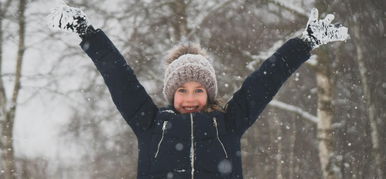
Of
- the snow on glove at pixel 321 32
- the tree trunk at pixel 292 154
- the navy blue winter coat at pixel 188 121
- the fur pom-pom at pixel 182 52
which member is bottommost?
the navy blue winter coat at pixel 188 121

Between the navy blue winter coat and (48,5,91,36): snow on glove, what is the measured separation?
78mm

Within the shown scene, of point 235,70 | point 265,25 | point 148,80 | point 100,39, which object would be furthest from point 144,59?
point 100,39

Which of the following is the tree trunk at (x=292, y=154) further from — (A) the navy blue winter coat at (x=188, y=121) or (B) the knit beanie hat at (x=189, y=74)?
(A) the navy blue winter coat at (x=188, y=121)

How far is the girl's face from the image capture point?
249 cm

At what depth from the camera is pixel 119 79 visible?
7.81 ft

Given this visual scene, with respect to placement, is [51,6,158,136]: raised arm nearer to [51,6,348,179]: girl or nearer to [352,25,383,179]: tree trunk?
[51,6,348,179]: girl

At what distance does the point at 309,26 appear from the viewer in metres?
2.51

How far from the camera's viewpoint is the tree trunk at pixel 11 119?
9625mm

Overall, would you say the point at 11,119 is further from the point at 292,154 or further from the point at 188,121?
the point at 188,121

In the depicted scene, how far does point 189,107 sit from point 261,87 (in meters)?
0.37

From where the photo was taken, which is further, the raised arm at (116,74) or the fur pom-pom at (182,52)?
the fur pom-pom at (182,52)

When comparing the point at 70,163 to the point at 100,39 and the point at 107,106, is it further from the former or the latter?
the point at 100,39

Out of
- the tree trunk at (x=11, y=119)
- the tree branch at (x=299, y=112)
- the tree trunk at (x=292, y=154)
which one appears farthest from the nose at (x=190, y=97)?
the tree trunk at (x=292, y=154)

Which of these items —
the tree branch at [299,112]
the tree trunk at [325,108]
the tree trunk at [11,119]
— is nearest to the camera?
the tree trunk at [325,108]
